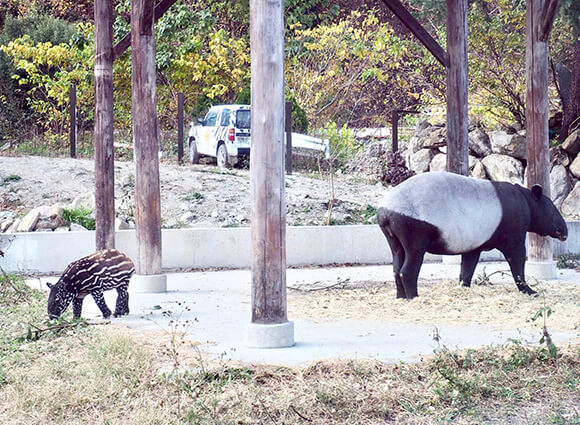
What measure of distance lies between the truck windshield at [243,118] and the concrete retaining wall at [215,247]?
651cm

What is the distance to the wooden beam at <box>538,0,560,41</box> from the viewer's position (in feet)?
36.9

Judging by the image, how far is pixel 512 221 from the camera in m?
9.97

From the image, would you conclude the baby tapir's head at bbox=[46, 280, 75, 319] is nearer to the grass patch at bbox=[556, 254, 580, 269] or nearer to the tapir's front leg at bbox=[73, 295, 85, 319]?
the tapir's front leg at bbox=[73, 295, 85, 319]

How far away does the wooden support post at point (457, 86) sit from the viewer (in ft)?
40.2

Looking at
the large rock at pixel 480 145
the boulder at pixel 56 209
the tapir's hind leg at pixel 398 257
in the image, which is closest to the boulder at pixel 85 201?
the boulder at pixel 56 209

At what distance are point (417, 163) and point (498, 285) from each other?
8.44m

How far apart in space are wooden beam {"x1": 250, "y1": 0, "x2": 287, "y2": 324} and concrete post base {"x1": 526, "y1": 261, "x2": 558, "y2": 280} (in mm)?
5238

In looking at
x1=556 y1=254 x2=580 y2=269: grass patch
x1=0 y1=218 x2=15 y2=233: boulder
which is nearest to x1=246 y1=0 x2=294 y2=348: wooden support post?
x1=556 y1=254 x2=580 y2=269: grass patch

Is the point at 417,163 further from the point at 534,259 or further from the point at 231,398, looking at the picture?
the point at 231,398

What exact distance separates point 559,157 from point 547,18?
268 inches

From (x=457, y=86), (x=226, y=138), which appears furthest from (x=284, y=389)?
(x=226, y=138)

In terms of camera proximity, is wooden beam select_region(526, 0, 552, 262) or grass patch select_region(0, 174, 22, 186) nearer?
wooden beam select_region(526, 0, 552, 262)

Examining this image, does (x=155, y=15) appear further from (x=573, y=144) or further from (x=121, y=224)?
(x=573, y=144)

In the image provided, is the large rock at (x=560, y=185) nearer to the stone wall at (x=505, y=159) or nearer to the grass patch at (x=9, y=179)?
the stone wall at (x=505, y=159)
